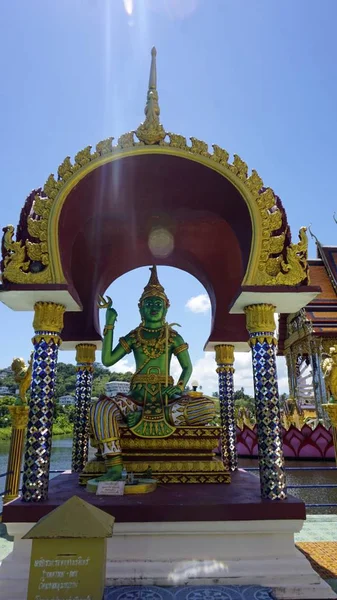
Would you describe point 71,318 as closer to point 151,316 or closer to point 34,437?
point 151,316

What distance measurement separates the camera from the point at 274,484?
4.11 metres

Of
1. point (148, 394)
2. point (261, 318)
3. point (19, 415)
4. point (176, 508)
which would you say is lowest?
point (176, 508)

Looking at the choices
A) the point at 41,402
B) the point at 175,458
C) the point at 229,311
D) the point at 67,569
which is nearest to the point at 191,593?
the point at 67,569

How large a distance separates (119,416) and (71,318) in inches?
94.0

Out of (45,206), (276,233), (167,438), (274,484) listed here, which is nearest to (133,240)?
(45,206)

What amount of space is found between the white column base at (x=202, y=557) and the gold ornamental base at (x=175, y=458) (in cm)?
121

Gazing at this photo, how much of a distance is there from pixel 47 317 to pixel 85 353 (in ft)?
9.56

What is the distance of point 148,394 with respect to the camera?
5.78 meters

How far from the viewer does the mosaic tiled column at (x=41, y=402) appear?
4.05m

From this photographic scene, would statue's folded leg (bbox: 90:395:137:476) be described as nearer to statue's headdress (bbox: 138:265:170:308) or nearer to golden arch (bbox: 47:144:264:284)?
golden arch (bbox: 47:144:264:284)

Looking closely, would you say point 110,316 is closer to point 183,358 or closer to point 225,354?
point 183,358

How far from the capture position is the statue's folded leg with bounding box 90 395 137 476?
4.68 meters

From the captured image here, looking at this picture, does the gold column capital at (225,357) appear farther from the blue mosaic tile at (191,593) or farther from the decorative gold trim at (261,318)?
the blue mosaic tile at (191,593)

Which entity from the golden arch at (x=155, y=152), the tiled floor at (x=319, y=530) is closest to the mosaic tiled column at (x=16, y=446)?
the golden arch at (x=155, y=152)
